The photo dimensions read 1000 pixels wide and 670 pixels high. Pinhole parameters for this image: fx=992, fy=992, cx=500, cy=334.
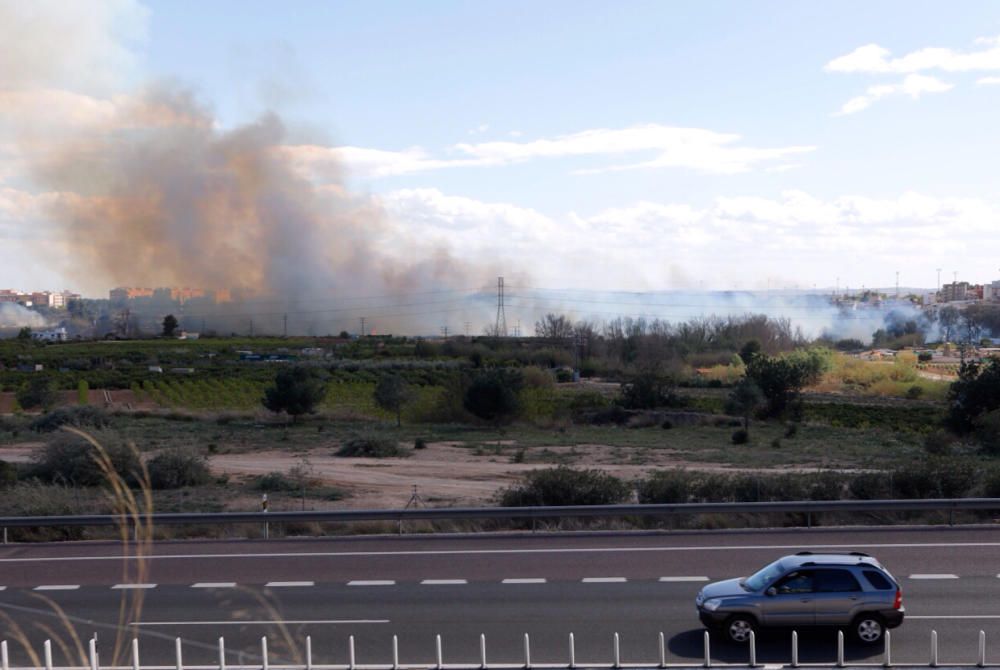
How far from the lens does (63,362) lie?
78.8 m

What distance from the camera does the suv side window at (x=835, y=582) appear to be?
10174 millimetres

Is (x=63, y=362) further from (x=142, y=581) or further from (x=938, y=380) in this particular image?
(x=142, y=581)

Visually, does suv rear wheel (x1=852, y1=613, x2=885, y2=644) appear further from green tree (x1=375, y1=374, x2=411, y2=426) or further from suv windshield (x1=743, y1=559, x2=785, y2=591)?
green tree (x1=375, y1=374, x2=411, y2=426)

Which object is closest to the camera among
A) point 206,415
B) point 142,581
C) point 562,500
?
point 142,581

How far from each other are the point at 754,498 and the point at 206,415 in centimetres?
3343

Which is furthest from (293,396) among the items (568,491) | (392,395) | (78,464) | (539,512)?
(539,512)

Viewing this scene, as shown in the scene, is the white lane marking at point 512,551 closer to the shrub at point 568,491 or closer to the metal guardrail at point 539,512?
the metal guardrail at point 539,512

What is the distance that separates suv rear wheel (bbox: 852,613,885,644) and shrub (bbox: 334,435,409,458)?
24978mm

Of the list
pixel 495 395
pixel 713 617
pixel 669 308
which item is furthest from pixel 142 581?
pixel 669 308

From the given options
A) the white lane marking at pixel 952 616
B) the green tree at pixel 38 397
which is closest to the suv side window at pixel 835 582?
the white lane marking at pixel 952 616

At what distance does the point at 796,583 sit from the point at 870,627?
0.82 metres

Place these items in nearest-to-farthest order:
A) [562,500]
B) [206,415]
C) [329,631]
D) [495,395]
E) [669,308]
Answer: [329,631] < [562,500] < [495,395] < [206,415] < [669,308]

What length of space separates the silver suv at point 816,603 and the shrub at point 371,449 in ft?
80.4

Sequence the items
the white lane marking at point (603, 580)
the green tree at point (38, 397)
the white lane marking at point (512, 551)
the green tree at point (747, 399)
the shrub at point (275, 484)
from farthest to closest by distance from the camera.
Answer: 1. the green tree at point (38, 397)
2. the green tree at point (747, 399)
3. the shrub at point (275, 484)
4. the white lane marking at point (512, 551)
5. the white lane marking at point (603, 580)
